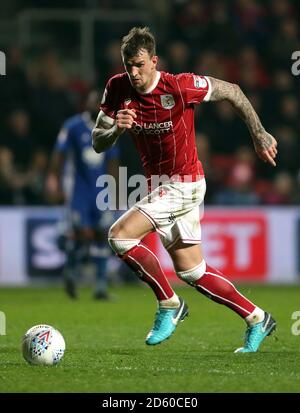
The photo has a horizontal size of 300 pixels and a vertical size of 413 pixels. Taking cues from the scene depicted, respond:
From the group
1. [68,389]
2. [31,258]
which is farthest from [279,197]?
[68,389]

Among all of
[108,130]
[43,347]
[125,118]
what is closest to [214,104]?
[108,130]

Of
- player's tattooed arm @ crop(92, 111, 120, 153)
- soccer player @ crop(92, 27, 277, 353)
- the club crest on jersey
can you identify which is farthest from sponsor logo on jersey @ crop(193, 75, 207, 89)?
player's tattooed arm @ crop(92, 111, 120, 153)

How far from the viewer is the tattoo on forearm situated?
6.61 m

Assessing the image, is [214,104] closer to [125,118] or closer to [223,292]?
[223,292]

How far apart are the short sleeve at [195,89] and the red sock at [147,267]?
0.96 metres

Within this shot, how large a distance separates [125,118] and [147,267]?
104cm

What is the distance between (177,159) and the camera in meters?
6.81

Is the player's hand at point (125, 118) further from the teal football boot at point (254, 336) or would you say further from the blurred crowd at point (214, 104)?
the blurred crowd at point (214, 104)

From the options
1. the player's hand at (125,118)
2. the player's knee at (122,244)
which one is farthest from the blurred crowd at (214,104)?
the player's hand at (125,118)

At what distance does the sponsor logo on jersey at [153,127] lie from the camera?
670 centimetres

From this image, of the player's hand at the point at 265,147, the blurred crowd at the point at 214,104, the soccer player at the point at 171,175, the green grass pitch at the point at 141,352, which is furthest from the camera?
the blurred crowd at the point at 214,104

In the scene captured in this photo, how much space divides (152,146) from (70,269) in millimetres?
4543
